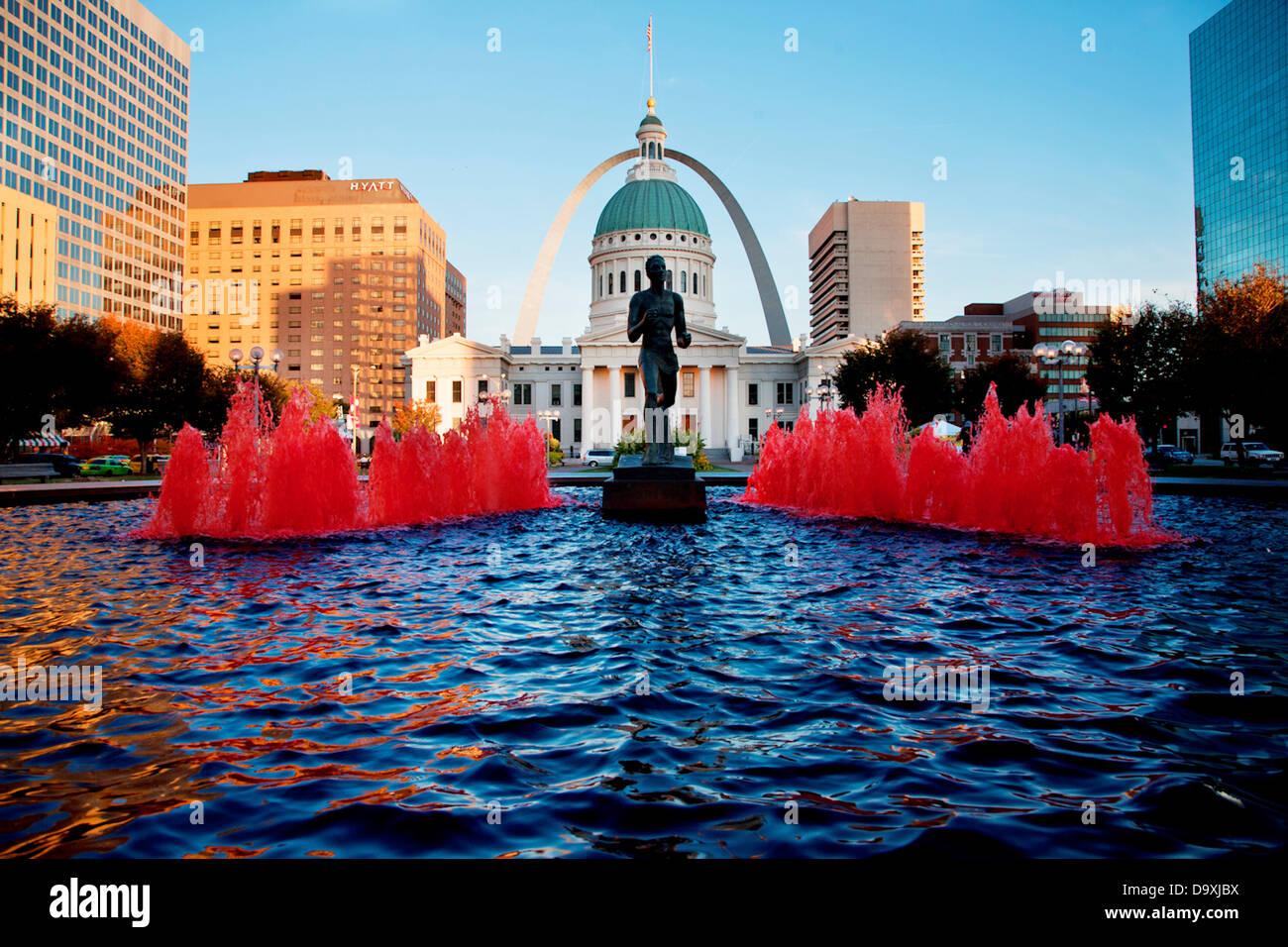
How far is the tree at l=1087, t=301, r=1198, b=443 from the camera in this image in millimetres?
40000

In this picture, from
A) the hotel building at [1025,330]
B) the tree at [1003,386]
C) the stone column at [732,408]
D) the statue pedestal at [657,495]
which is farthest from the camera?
the hotel building at [1025,330]

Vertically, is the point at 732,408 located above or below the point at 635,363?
below

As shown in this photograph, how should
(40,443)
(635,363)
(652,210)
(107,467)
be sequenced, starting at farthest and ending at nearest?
(652,210), (635,363), (40,443), (107,467)

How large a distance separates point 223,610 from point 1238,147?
107 meters

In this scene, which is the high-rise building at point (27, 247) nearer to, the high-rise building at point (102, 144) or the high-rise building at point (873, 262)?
the high-rise building at point (102, 144)

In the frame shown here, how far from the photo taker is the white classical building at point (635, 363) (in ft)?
243

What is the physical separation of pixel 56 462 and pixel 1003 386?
6014 centimetres

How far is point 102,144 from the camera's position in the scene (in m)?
85.7

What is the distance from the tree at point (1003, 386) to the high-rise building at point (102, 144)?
83554 mm

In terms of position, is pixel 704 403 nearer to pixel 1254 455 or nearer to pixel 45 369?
pixel 1254 455

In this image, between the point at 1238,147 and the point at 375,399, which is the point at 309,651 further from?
the point at 375,399

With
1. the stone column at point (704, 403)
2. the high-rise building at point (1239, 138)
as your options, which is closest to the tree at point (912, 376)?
the stone column at point (704, 403)

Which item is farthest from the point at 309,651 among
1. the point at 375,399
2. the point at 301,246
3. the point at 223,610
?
the point at 301,246

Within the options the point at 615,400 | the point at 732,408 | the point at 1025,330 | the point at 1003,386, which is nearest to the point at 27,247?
the point at 615,400
